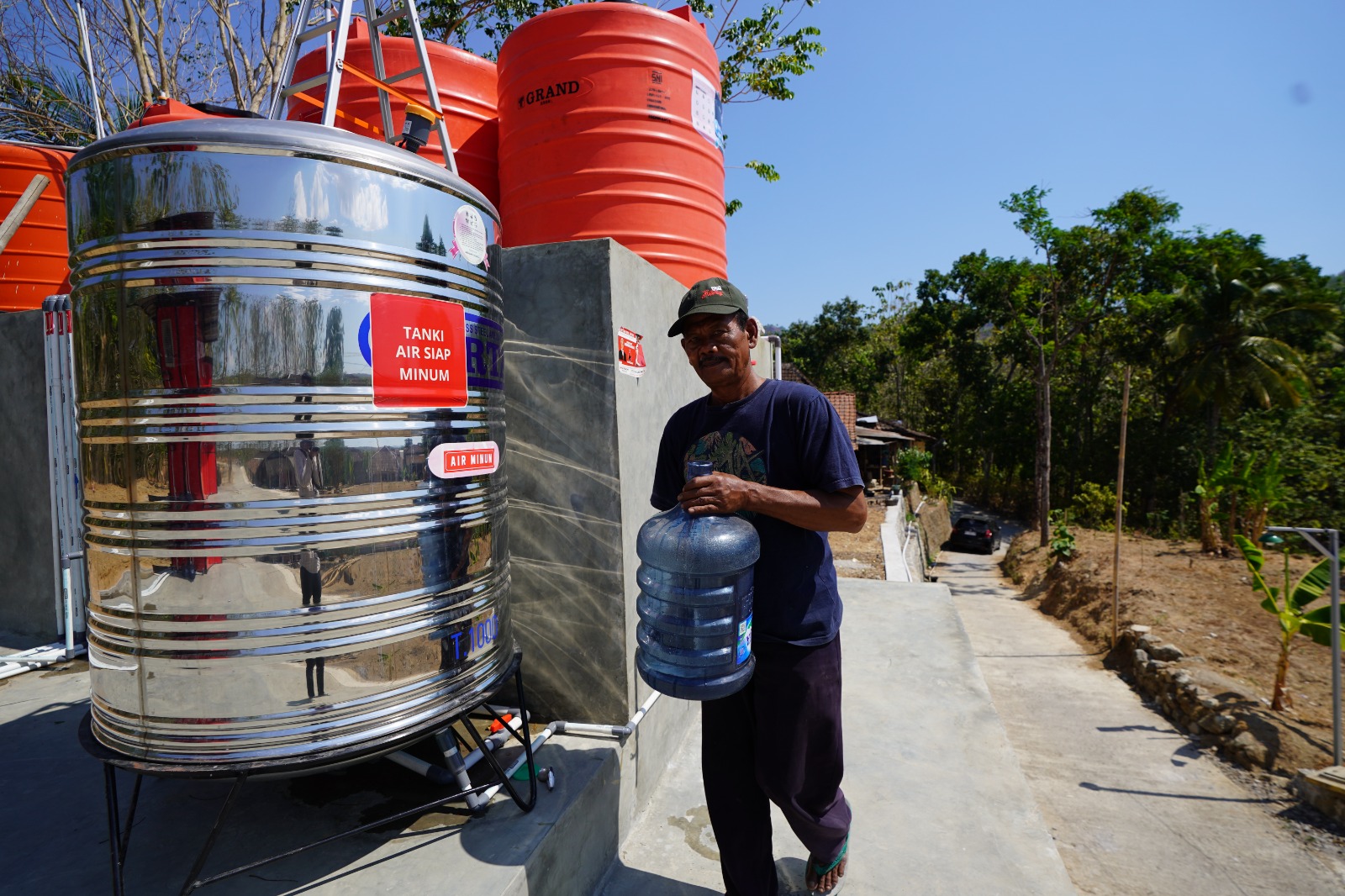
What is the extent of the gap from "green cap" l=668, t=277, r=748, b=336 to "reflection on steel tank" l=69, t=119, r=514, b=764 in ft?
2.85

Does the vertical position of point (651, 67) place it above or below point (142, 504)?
above

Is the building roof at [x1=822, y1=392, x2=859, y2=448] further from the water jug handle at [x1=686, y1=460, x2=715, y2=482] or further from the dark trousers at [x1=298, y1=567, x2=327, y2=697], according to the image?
the dark trousers at [x1=298, y1=567, x2=327, y2=697]

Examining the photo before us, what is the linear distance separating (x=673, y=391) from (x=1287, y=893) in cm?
638

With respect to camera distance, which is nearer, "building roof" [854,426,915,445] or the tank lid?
the tank lid

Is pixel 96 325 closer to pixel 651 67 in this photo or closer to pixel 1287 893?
pixel 651 67

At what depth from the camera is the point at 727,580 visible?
2.13 meters

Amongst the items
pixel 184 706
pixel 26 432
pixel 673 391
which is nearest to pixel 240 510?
pixel 184 706

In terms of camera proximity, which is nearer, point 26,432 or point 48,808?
point 48,808

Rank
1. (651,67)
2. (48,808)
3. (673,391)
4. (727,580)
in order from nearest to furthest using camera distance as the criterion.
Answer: (727,580), (48,808), (651,67), (673,391)

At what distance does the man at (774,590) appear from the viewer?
7.07 feet

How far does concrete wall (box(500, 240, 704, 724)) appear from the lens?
269 cm

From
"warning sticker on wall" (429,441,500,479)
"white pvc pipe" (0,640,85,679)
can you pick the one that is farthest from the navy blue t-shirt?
"white pvc pipe" (0,640,85,679)

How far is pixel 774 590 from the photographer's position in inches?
88.0

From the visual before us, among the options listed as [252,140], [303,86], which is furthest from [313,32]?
[252,140]
